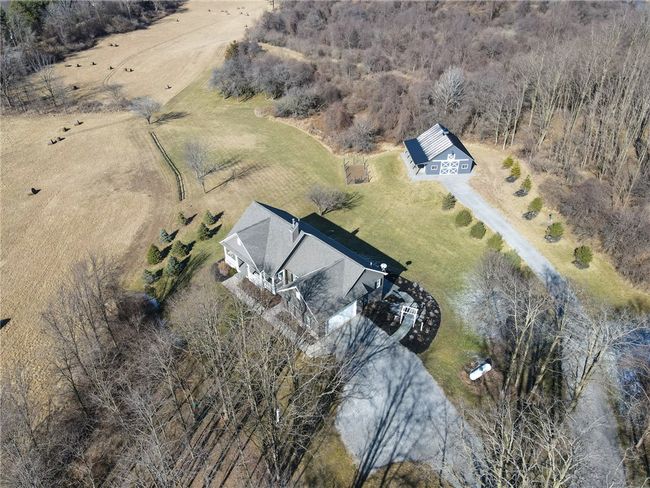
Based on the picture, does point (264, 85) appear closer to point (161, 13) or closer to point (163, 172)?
point (163, 172)

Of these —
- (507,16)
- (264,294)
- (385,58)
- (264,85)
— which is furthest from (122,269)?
(507,16)

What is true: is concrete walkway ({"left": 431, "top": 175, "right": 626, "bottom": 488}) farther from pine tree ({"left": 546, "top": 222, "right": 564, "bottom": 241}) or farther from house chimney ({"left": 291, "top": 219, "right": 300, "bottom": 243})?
house chimney ({"left": 291, "top": 219, "right": 300, "bottom": 243})

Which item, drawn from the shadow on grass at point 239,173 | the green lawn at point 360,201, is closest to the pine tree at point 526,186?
the green lawn at point 360,201

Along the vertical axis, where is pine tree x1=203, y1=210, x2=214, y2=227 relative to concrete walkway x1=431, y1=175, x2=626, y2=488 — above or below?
above

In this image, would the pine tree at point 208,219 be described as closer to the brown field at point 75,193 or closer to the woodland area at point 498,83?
the brown field at point 75,193

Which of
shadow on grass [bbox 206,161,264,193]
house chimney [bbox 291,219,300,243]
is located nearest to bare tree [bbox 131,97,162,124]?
shadow on grass [bbox 206,161,264,193]
